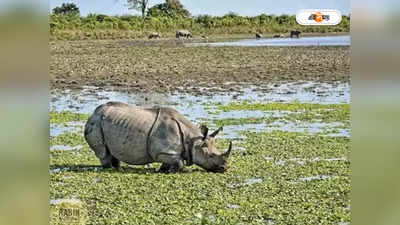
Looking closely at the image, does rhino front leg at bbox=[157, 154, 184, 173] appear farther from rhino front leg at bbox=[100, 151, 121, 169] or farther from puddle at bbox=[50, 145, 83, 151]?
puddle at bbox=[50, 145, 83, 151]

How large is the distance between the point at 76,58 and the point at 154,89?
425 mm

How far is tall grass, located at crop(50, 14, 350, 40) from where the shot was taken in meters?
3.62

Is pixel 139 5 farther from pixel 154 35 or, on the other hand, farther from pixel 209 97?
pixel 209 97

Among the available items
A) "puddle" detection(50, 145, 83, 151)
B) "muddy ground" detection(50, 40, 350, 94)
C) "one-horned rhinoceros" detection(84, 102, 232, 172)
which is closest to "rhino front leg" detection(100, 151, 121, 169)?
"one-horned rhinoceros" detection(84, 102, 232, 172)

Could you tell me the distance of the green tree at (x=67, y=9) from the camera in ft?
11.3

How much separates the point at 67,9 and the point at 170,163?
93 cm

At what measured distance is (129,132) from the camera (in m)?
3.83

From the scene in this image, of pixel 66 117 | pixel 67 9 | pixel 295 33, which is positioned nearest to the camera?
pixel 67 9

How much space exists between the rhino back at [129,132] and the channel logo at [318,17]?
0.88m

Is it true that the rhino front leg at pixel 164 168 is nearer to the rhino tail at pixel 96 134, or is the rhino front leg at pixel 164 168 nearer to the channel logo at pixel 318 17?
the rhino tail at pixel 96 134

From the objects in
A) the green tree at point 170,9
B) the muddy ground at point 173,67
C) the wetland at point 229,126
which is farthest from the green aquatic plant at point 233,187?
the green tree at point 170,9

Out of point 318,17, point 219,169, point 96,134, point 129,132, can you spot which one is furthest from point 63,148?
point 318,17

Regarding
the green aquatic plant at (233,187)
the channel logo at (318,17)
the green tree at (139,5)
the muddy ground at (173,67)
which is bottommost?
the green aquatic plant at (233,187)
